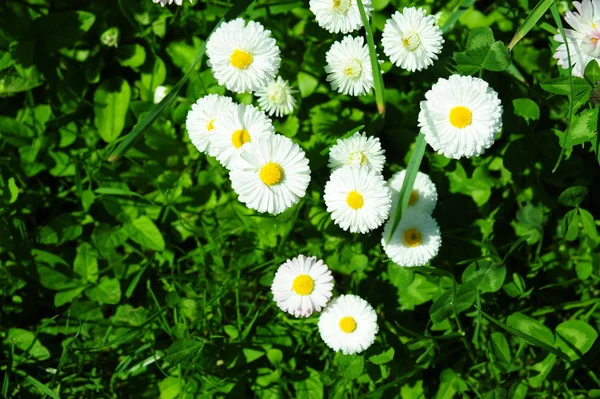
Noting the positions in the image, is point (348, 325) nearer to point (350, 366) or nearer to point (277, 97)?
point (350, 366)

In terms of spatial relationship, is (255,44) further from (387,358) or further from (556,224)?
(556,224)

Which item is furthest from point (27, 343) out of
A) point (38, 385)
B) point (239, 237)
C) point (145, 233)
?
point (239, 237)

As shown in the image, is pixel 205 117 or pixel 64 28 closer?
pixel 205 117

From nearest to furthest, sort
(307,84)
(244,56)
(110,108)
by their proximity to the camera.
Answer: (244,56) → (307,84) → (110,108)

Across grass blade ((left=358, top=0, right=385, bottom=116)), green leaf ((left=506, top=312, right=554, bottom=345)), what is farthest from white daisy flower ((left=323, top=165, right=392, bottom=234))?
green leaf ((left=506, top=312, right=554, bottom=345))

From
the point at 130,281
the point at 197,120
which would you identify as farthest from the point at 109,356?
the point at 197,120

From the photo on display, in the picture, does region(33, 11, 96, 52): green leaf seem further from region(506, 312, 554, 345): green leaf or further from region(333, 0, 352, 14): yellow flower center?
region(506, 312, 554, 345): green leaf

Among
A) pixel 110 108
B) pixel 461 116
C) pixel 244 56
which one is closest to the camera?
pixel 461 116
